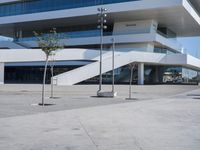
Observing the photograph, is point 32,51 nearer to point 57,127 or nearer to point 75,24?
point 75,24

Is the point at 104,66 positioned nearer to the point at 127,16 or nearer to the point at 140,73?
the point at 140,73

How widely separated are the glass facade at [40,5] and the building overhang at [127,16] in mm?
1271

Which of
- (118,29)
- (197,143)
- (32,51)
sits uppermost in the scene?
(118,29)

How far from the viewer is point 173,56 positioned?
198ft

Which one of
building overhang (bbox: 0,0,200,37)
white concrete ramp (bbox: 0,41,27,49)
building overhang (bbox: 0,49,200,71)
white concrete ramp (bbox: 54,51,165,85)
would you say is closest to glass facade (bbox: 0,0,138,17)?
building overhang (bbox: 0,0,200,37)

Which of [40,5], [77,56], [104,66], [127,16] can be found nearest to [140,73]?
[104,66]

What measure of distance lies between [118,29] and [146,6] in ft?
32.5

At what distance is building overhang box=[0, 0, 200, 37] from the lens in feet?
196

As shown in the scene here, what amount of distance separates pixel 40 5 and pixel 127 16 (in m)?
17.4

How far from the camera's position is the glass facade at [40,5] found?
66.3 meters

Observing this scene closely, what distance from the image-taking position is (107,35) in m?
67.1

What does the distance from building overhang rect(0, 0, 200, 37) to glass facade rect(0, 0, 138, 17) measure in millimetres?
1271

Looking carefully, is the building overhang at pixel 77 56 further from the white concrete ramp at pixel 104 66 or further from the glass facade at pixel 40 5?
the glass facade at pixel 40 5

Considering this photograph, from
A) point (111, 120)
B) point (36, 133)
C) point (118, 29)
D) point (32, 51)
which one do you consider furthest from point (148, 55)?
point (36, 133)
